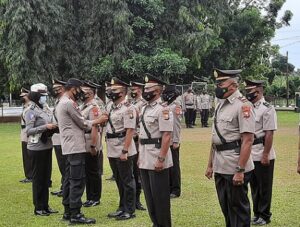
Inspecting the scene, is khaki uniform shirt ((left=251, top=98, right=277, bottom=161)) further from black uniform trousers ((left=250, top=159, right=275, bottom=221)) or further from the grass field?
the grass field

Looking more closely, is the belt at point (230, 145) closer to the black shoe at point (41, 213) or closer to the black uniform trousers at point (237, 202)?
the black uniform trousers at point (237, 202)

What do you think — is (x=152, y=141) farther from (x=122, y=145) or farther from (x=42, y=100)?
(x=42, y=100)

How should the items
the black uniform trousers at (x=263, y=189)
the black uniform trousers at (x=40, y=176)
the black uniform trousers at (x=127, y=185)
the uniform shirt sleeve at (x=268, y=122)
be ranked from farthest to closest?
the black uniform trousers at (x=40, y=176) → the black uniform trousers at (x=127, y=185) → the black uniform trousers at (x=263, y=189) → the uniform shirt sleeve at (x=268, y=122)

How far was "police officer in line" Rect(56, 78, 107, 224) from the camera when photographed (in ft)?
21.9

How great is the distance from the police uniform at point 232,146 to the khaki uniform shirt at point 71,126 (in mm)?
2030

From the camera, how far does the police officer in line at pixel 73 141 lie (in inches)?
263

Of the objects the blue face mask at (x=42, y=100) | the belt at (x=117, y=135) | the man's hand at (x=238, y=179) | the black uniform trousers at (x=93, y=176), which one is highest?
the blue face mask at (x=42, y=100)

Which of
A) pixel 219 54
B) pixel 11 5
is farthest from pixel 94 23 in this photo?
pixel 219 54

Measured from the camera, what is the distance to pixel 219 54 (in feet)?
112

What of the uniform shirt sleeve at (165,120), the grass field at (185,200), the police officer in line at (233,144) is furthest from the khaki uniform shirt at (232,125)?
the grass field at (185,200)

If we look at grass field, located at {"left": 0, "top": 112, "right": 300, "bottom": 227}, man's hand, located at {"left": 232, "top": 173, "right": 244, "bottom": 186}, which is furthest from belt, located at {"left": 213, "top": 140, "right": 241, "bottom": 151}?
grass field, located at {"left": 0, "top": 112, "right": 300, "bottom": 227}

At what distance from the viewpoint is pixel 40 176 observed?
7348mm

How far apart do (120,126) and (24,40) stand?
57.2 feet

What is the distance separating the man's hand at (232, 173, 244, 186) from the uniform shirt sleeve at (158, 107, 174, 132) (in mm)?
1044
